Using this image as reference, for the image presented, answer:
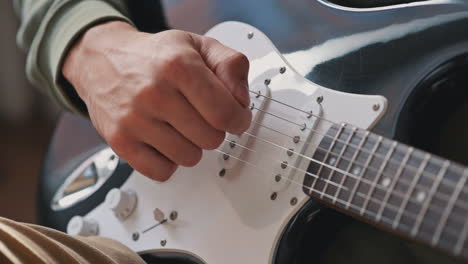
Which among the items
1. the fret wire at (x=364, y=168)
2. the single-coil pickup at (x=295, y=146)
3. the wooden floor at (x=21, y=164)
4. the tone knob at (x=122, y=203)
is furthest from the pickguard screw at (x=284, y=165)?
the wooden floor at (x=21, y=164)

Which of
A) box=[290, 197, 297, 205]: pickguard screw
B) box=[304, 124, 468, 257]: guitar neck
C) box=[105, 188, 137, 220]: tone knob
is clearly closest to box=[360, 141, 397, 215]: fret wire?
box=[304, 124, 468, 257]: guitar neck

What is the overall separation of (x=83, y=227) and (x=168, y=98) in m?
0.24

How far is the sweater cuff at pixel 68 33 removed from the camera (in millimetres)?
823

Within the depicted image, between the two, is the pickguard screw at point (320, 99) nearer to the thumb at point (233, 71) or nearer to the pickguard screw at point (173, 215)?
the thumb at point (233, 71)

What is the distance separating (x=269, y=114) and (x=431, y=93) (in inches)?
6.6

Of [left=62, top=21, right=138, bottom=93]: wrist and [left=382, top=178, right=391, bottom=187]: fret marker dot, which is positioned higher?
[left=382, top=178, right=391, bottom=187]: fret marker dot

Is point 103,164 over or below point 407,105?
below

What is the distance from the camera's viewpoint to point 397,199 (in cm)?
53

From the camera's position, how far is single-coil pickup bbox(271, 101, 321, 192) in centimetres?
65

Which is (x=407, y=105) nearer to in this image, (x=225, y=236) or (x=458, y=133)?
(x=458, y=133)

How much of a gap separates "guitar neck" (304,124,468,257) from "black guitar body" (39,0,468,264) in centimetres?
4

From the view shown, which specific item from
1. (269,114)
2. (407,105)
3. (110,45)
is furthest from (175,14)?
(407,105)

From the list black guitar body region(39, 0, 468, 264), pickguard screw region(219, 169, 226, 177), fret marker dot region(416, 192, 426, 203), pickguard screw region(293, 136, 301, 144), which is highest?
black guitar body region(39, 0, 468, 264)

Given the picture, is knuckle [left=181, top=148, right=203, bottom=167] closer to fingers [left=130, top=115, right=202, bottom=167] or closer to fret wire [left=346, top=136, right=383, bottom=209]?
fingers [left=130, top=115, right=202, bottom=167]
